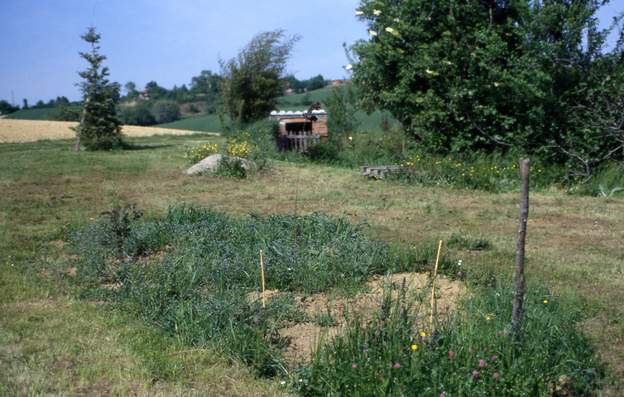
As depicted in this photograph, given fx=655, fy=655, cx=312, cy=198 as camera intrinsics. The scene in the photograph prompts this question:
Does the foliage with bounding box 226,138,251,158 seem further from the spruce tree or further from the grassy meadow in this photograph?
the spruce tree

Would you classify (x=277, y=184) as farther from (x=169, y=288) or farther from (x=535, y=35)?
(x=169, y=288)

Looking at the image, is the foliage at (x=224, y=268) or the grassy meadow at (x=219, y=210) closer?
the grassy meadow at (x=219, y=210)

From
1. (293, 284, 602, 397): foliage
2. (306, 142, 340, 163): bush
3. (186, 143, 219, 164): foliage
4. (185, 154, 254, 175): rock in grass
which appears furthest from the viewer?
(306, 142, 340, 163): bush

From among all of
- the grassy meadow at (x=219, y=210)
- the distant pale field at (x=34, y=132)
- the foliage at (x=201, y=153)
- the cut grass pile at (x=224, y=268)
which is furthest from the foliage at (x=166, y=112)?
the cut grass pile at (x=224, y=268)

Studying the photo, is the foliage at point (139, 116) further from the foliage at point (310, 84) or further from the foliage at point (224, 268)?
the foliage at point (224, 268)

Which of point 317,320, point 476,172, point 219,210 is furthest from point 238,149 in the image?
point 317,320

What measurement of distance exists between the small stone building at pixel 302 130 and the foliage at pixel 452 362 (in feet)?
51.0

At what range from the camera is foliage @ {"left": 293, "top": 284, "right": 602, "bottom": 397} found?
3.72 meters

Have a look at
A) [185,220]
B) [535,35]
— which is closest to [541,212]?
[535,35]

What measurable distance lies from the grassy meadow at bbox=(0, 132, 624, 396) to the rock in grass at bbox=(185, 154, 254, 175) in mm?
386

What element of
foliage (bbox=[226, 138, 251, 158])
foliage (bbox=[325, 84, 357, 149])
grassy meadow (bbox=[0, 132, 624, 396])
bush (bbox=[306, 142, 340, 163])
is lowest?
grassy meadow (bbox=[0, 132, 624, 396])

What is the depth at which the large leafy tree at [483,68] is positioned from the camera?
12.8 meters

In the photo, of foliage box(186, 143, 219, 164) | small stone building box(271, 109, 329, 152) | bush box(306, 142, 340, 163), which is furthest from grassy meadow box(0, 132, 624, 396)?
small stone building box(271, 109, 329, 152)

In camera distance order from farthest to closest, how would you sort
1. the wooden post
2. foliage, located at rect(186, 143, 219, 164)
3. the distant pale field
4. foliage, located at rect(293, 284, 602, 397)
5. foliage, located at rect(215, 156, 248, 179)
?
the distant pale field < foliage, located at rect(186, 143, 219, 164) < foliage, located at rect(215, 156, 248, 179) < the wooden post < foliage, located at rect(293, 284, 602, 397)
